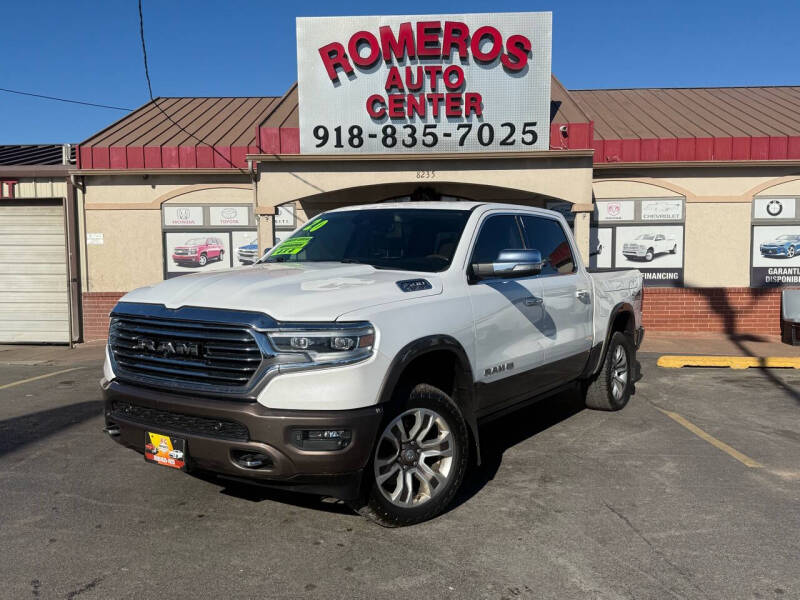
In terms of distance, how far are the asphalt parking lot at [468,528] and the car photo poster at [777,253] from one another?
776 cm

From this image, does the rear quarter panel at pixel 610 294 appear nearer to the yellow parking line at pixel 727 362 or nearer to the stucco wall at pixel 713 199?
the yellow parking line at pixel 727 362

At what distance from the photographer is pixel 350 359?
3.29 metres

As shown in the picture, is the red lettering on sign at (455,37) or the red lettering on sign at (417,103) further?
the red lettering on sign at (417,103)

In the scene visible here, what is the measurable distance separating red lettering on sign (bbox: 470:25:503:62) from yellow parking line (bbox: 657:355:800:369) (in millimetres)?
5608

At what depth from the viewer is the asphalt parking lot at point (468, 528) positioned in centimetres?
313

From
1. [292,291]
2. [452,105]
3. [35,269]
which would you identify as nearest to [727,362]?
[452,105]

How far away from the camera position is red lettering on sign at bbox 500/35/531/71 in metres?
10.8

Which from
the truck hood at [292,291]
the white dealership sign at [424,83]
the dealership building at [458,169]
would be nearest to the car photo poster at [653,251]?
the dealership building at [458,169]

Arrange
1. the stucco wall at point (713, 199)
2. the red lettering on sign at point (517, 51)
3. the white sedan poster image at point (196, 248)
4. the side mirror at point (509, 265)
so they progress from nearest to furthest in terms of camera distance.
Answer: the side mirror at point (509, 265) < the red lettering on sign at point (517, 51) < the stucco wall at point (713, 199) < the white sedan poster image at point (196, 248)

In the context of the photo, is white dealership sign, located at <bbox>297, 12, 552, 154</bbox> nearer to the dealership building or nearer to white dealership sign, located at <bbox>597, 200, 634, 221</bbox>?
the dealership building

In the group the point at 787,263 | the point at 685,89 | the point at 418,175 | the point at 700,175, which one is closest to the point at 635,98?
the point at 685,89

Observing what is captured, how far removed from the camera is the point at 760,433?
5.82 m

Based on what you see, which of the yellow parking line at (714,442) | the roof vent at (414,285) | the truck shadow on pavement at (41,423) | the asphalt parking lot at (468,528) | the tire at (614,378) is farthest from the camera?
the tire at (614,378)

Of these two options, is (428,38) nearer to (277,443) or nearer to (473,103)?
(473,103)
